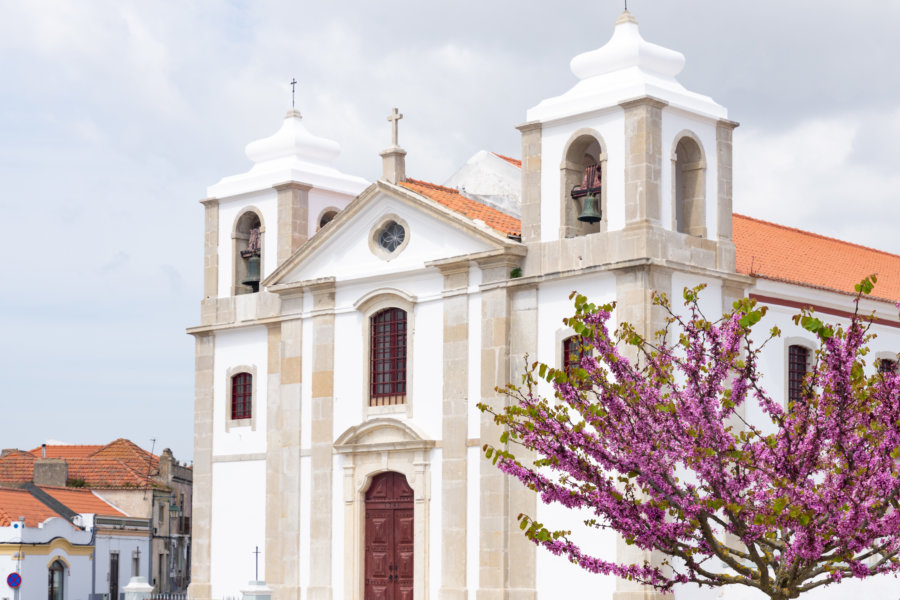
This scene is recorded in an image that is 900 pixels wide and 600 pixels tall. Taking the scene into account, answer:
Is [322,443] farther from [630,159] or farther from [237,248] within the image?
[630,159]

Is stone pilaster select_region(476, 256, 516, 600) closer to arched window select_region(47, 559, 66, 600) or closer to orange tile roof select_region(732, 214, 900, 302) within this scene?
orange tile roof select_region(732, 214, 900, 302)

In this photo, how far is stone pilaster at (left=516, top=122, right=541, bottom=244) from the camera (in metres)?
25.8

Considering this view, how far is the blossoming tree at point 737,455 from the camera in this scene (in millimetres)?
13477

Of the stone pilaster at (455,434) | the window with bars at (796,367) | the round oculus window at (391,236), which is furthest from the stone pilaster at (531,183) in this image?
the window with bars at (796,367)

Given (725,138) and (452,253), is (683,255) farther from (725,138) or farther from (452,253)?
(452,253)

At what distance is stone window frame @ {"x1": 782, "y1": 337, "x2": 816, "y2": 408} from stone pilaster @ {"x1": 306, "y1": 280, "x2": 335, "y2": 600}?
840 centimetres

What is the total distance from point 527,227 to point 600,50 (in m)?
3.23

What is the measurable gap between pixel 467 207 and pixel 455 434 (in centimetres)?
436

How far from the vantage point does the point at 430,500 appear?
26.7 meters

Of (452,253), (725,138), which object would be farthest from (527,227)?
(725,138)

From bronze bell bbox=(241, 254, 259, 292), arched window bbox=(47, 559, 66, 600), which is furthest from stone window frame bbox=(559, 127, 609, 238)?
arched window bbox=(47, 559, 66, 600)

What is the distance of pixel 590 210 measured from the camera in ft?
82.3

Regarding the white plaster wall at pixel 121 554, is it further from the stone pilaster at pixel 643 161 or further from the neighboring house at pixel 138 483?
the stone pilaster at pixel 643 161

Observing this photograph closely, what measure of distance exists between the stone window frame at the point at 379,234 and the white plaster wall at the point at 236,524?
17.0ft
